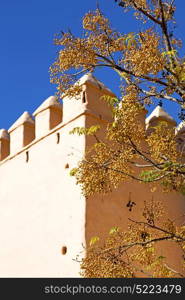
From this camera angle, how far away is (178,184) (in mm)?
5598

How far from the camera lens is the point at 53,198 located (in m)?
8.55

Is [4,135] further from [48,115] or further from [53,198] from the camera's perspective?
[53,198]

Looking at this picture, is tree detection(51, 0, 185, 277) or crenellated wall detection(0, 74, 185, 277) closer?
tree detection(51, 0, 185, 277)

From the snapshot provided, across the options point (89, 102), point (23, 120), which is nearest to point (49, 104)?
point (23, 120)

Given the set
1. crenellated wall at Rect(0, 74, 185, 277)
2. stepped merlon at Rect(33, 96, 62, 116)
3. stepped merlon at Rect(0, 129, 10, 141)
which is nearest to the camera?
crenellated wall at Rect(0, 74, 185, 277)

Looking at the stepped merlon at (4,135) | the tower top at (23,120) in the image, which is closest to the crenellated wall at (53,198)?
the tower top at (23,120)

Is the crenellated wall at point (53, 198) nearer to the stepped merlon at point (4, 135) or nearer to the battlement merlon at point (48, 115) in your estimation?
the battlement merlon at point (48, 115)

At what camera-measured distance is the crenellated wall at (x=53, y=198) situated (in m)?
7.95

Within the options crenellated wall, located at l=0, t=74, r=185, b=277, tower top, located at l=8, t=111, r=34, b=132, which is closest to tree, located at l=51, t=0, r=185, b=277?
crenellated wall, located at l=0, t=74, r=185, b=277

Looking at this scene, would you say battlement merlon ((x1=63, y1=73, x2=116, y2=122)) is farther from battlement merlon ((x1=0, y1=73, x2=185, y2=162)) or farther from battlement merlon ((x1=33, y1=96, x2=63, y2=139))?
battlement merlon ((x1=33, y1=96, x2=63, y2=139))

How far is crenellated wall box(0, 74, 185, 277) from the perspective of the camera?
313 inches

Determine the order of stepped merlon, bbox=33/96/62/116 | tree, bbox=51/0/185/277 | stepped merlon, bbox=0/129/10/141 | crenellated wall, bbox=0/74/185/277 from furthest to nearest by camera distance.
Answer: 1. stepped merlon, bbox=0/129/10/141
2. stepped merlon, bbox=33/96/62/116
3. crenellated wall, bbox=0/74/185/277
4. tree, bbox=51/0/185/277

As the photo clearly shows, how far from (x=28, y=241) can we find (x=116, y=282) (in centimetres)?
388

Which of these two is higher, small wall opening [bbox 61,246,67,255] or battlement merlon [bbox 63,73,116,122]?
battlement merlon [bbox 63,73,116,122]
